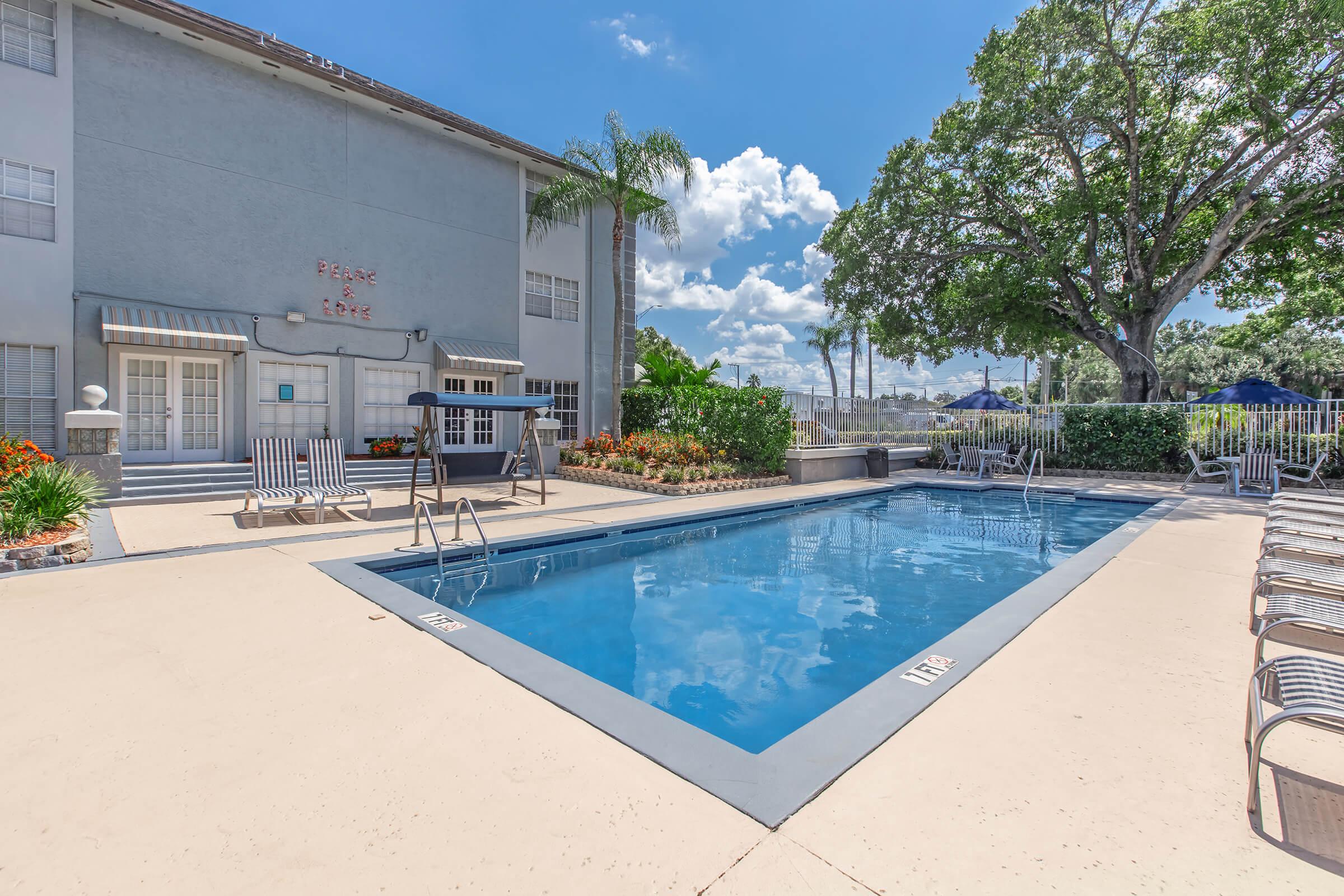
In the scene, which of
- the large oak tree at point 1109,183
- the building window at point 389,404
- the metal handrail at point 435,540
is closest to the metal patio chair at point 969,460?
the large oak tree at point 1109,183

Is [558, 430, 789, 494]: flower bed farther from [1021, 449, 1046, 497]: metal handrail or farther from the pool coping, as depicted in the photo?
the pool coping

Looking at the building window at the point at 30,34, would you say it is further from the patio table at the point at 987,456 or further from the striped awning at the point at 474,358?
the patio table at the point at 987,456

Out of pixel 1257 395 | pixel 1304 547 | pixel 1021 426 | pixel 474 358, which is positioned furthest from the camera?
pixel 1021 426

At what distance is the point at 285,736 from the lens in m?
2.82

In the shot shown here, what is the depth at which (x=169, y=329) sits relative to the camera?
11195mm

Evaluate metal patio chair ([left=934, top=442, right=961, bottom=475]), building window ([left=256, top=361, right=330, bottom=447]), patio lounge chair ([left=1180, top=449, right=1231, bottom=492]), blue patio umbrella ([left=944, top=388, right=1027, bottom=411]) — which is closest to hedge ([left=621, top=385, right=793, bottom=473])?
metal patio chair ([left=934, top=442, right=961, bottom=475])

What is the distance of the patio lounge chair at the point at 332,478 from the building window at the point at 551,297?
836cm

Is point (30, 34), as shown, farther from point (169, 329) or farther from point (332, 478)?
point (332, 478)

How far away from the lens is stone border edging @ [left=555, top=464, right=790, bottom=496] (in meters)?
12.0

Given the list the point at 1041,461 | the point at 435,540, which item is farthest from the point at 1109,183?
the point at 435,540

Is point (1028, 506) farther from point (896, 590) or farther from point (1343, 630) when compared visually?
point (1343, 630)

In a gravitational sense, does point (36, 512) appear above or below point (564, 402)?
below

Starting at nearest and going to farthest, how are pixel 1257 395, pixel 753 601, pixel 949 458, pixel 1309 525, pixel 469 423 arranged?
1. pixel 1309 525
2. pixel 753 601
3. pixel 1257 395
4. pixel 469 423
5. pixel 949 458

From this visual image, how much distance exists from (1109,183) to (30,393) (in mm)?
27622
